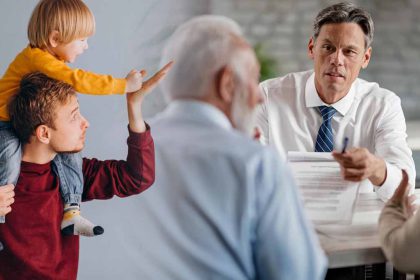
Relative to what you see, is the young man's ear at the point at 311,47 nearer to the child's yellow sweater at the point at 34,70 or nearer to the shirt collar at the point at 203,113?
the shirt collar at the point at 203,113

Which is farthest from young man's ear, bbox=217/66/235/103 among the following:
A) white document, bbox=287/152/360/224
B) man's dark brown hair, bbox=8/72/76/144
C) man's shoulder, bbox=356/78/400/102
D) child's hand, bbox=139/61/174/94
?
man's shoulder, bbox=356/78/400/102

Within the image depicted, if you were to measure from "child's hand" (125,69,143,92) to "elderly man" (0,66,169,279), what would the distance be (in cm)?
2

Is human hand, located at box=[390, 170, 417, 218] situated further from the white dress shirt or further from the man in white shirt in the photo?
the white dress shirt

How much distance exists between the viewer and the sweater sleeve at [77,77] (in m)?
1.96

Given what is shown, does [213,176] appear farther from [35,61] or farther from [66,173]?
[35,61]

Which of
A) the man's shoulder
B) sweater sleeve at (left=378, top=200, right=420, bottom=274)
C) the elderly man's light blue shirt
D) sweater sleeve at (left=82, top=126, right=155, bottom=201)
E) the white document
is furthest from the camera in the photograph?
the man's shoulder

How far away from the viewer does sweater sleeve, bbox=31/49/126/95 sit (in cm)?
196

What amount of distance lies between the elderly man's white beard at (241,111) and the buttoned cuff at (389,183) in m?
0.70

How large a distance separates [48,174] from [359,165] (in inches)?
39.7

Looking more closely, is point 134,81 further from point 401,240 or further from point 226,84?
point 401,240

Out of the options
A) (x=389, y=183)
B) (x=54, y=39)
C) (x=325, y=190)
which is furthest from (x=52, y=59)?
(x=389, y=183)

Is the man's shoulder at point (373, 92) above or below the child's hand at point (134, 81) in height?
below

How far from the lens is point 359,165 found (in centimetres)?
233

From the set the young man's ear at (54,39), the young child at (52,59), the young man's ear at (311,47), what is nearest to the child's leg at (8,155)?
the young child at (52,59)
